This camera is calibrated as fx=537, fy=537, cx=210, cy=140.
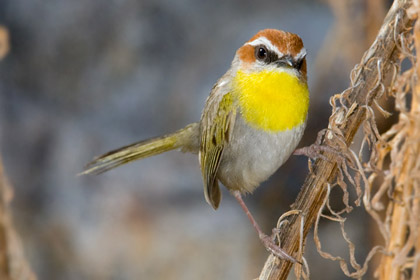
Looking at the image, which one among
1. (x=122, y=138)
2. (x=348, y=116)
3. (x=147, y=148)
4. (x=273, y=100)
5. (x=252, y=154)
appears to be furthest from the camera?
(x=122, y=138)

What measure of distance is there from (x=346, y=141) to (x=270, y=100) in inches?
20.7

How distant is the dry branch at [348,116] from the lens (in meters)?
1.03

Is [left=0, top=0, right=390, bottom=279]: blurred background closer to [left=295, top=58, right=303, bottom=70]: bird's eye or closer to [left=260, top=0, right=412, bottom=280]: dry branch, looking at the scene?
[left=295, top=58, right=303, bottom=70]: bird's eye

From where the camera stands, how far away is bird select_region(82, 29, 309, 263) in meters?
1.61

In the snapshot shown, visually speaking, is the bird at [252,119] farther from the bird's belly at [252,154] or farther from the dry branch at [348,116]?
the dry branch at [348,116]

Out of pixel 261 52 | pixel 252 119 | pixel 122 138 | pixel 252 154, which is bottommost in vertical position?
pixel 122 138

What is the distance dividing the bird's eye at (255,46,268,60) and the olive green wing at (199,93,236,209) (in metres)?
0.16

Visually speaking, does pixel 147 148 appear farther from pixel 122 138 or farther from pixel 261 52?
pixel 122 138

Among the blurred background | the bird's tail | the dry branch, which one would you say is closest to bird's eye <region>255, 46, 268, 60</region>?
the bird's tail

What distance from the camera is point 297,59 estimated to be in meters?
1.61

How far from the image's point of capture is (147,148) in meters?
1.94

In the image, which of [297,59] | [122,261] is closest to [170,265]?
[122,261]

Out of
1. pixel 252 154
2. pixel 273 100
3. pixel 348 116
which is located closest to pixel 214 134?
pixel 252 154

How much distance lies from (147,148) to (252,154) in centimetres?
41
